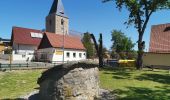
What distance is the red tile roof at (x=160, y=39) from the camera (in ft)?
149

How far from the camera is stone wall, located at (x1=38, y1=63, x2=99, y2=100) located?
13.1 m

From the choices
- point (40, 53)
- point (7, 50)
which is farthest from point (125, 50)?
point (7, 50)

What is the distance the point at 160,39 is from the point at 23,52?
32021 millimetres

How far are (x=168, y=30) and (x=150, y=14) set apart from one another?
16777 millimetres

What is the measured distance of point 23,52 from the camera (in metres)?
64.3

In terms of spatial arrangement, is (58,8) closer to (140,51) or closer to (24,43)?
(24,43)

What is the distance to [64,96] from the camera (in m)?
13.1

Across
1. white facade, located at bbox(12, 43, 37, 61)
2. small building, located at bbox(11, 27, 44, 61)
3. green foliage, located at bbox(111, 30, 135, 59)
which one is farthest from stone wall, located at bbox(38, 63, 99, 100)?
green foliage, located at bbox(111, 30, 135, 59)

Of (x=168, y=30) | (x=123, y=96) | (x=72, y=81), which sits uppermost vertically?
(x=168, y=30)

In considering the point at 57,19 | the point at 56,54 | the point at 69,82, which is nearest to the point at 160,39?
the point at 56,54

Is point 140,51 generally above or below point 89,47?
below

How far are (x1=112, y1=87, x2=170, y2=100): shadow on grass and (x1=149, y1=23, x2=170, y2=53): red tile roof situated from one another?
28151mm

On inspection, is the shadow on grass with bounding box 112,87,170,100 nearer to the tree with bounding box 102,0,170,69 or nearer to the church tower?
the tree with bounding box 102,0,170,69

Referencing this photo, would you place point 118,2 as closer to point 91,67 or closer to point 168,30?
point 168,30
